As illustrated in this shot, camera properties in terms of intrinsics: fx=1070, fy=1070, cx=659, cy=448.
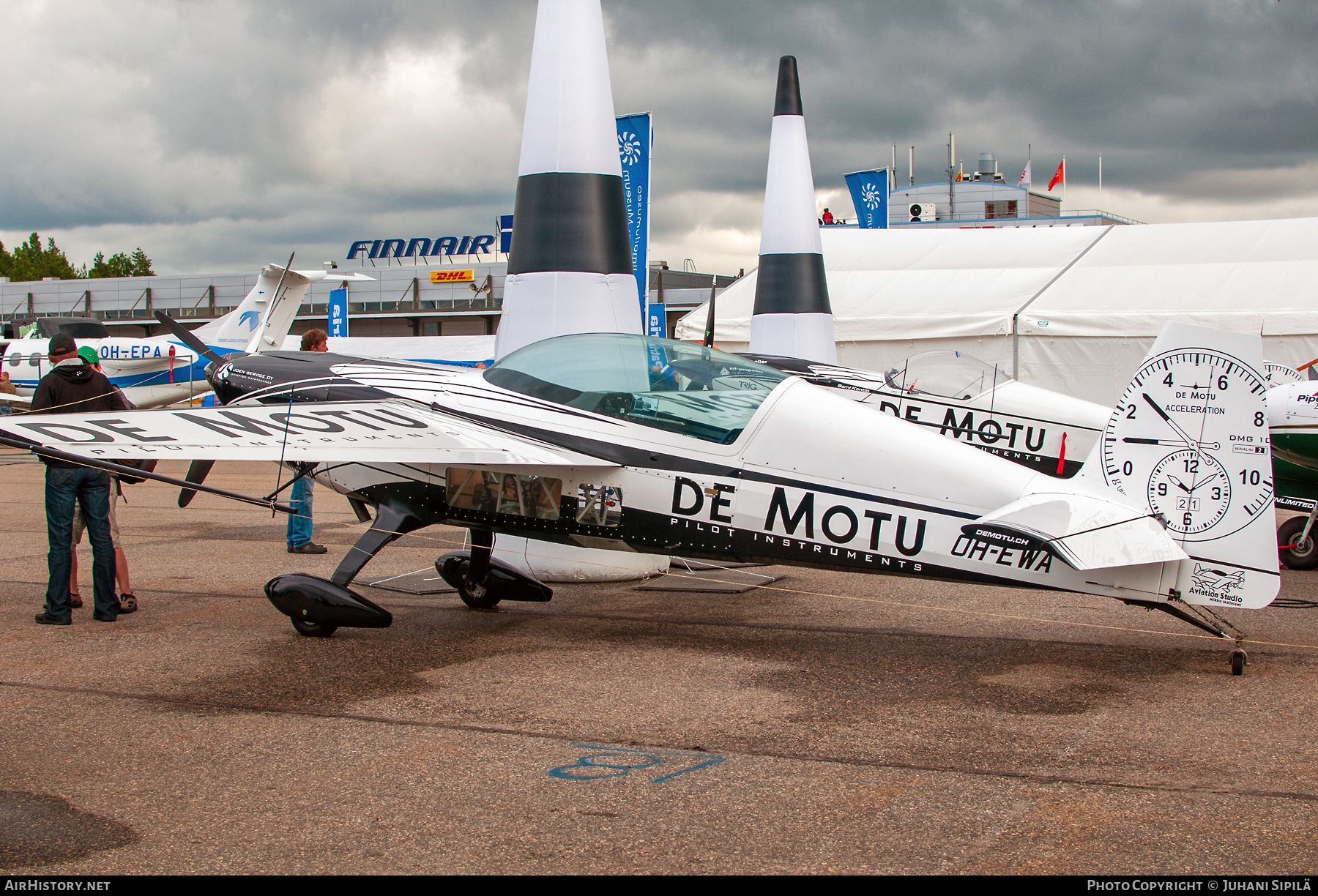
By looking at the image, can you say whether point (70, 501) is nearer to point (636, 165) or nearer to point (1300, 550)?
point (636, 165)

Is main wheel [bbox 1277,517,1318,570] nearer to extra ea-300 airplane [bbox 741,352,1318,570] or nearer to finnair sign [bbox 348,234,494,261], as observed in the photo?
extra ea-300 airplane [bbox 741,352,1318,570]

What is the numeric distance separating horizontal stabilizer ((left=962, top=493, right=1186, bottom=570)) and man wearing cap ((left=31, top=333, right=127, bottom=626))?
5.41m

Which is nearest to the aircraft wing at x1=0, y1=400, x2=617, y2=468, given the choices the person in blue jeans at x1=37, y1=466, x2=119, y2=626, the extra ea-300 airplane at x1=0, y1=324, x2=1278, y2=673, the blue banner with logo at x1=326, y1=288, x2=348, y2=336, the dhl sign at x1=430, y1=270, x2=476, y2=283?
the extra ea-300 airplane at x1=0, y1=324, x2=1278, y2=673

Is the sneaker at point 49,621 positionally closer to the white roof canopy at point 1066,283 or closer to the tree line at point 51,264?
the white roof canopy at point 1066,283

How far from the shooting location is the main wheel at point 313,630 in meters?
6.61

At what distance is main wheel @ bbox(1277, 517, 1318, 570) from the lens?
973cm

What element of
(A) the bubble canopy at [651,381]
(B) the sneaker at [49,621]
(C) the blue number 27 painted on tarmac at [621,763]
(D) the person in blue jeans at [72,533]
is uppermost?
(A) the bubble canopy at [651,381]

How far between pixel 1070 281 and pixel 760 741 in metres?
15.7

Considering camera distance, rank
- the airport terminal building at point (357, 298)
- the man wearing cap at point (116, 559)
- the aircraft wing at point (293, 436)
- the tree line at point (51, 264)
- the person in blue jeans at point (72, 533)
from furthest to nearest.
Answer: the tree line at point (51, 264) < the airport terminal building at point (357, 298) < the man wearing cap at point (116, 559) < the person in blue jeans at point (72, 533) < the aircraft wing at point (293, 436)

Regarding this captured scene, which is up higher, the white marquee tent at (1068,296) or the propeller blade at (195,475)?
the white marquee tent at (1068,296)

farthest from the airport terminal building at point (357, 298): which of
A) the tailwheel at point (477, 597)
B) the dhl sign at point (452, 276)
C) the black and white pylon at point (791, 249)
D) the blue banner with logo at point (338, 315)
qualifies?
the tailwheel at point (477, 597)

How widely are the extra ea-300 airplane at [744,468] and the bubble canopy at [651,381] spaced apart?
0.04 feet
